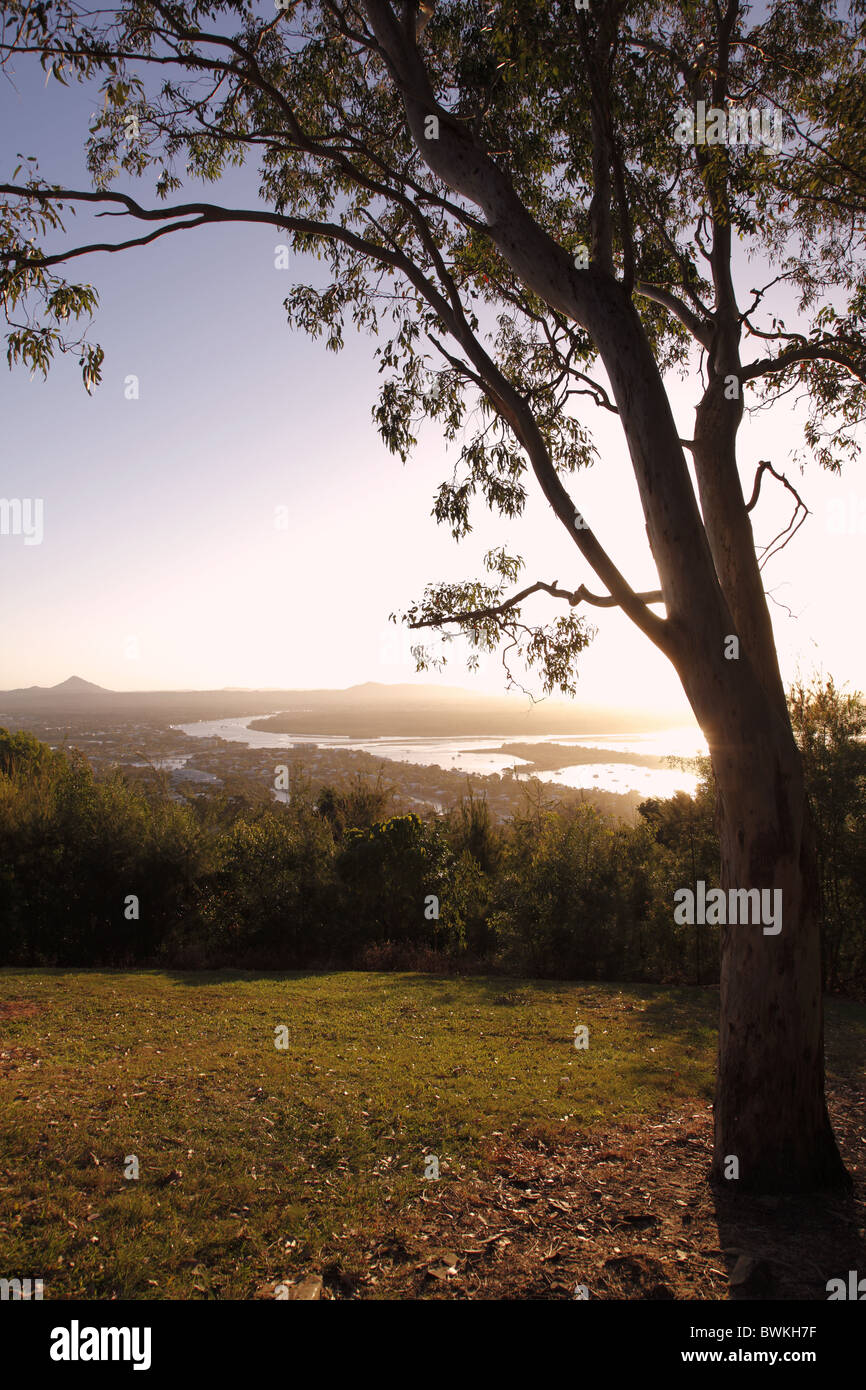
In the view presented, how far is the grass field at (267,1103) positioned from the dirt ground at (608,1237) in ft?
0.89

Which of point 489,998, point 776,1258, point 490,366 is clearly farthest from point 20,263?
point 489,998

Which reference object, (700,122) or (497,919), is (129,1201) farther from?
(497,919)

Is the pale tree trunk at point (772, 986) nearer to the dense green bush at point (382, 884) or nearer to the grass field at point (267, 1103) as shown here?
the grass field at point (267, 1103)

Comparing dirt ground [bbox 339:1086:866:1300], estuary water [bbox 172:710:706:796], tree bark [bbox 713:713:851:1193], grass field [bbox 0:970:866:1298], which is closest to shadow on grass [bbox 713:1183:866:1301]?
dirt ground [bbox 339:1086:866:1300]

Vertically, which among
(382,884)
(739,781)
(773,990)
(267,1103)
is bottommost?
(382,884)

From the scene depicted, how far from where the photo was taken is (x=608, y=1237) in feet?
12.9

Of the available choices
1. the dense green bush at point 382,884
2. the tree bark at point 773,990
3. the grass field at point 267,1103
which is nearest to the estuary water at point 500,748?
the dense green bush at point 382,884

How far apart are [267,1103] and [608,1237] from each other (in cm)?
302

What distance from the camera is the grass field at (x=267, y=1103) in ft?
12.2

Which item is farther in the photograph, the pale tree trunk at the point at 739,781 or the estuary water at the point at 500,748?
the estuary water at the point at 500,748

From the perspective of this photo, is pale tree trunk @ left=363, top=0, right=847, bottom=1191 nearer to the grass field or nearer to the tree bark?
the tree bark

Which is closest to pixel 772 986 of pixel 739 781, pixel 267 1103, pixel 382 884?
pixel 739 781

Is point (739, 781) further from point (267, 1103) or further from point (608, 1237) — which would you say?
point (267, 1103)

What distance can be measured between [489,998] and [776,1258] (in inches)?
289
